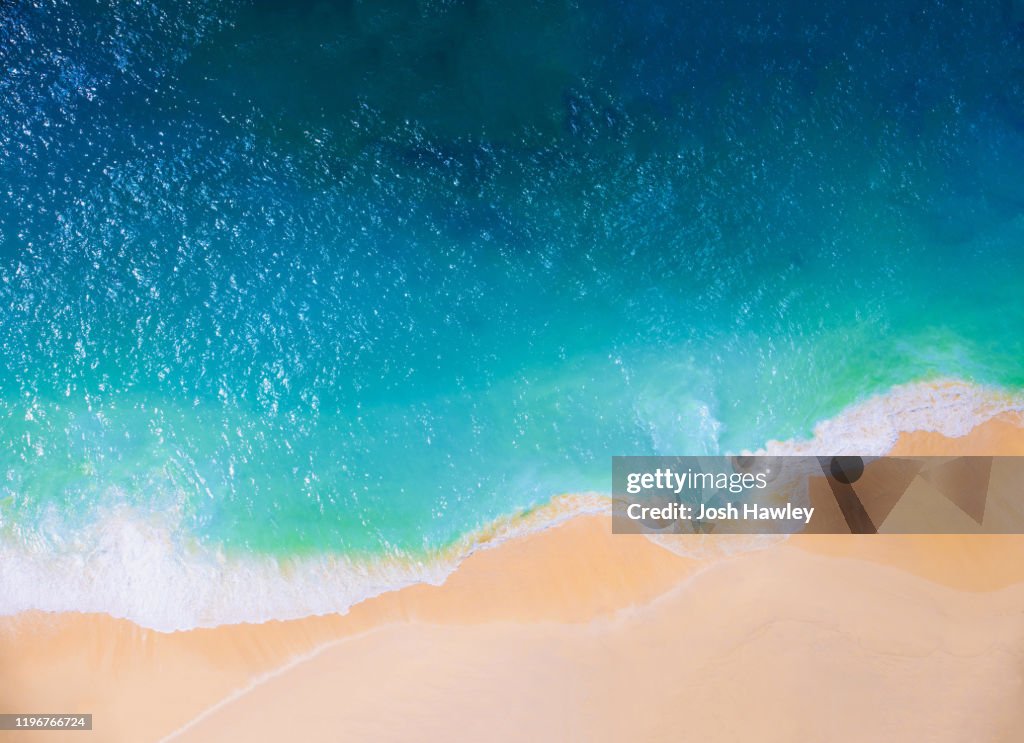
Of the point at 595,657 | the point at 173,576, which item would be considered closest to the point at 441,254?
the point at 173,576

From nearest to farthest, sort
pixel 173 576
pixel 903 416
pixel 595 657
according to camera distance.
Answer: pixel 595 657
pixel 173 576
pixel 903 416

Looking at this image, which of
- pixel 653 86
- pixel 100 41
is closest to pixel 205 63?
pixel 100 41

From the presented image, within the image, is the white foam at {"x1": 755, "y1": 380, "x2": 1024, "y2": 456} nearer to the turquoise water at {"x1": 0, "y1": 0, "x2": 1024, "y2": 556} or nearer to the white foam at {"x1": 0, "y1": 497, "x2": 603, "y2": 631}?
the turquoise water at {"x1": 0, "y1": 0, "x2": 1024, "y2": 556}

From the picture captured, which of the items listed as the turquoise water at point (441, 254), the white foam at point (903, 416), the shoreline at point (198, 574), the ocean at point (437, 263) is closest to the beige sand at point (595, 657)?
the shoreline at point (198, 574)

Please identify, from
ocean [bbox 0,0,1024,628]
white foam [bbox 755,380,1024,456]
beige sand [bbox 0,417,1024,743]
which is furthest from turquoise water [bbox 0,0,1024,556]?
beige sand [bbox 0,417,1024,743]

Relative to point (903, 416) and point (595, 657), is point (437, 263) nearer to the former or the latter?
point (595, 657)
